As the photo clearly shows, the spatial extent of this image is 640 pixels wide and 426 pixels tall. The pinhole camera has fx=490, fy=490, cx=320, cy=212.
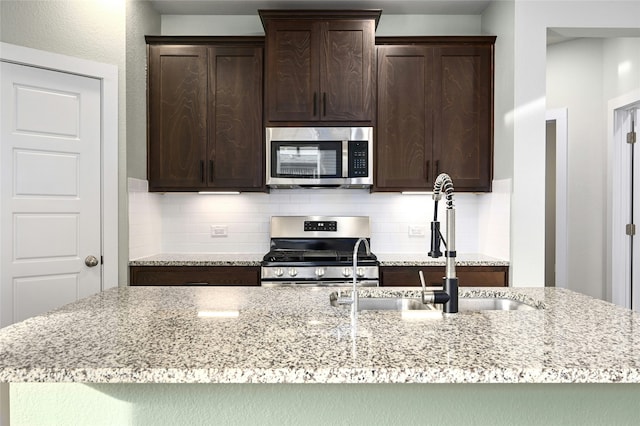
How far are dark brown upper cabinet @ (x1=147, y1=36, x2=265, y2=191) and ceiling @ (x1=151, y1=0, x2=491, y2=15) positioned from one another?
0.33 metres

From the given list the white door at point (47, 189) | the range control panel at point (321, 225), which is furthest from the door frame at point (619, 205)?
the white door at point (47, 189)

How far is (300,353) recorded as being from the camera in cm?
115

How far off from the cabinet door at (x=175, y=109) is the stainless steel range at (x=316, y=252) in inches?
32.9

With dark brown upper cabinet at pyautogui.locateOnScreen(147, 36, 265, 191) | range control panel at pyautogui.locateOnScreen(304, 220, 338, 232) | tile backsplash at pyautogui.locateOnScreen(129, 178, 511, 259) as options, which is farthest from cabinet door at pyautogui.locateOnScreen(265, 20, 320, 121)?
range control panel at pyautogui.locateOnScreen(304, 220, 338, 232)

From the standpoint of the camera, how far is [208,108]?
3580 mm

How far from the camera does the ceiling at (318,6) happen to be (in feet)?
11.8

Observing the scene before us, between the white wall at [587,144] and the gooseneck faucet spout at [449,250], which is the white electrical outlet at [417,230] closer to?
the white wall at [587,144]

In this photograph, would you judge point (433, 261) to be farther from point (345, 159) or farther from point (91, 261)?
point (91, 261)

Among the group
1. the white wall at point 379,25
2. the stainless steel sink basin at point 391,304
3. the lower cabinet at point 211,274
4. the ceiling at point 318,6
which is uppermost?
the ceiling at point 318,6

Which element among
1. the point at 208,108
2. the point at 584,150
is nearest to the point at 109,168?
the point at 208,108

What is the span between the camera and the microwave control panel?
11.5 ft

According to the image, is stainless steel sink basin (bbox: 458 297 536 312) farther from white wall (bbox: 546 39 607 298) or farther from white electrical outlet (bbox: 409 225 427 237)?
white wall (bbox: 546 39 607 298)

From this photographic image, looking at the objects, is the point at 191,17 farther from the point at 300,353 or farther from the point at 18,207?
→ the point at 300,353

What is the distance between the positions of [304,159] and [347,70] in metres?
0.71
